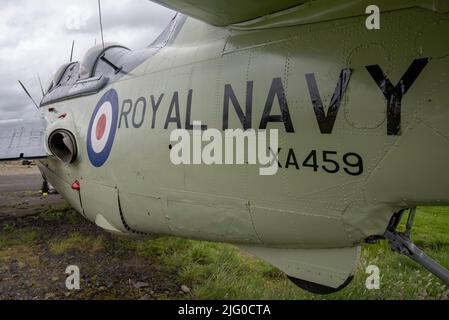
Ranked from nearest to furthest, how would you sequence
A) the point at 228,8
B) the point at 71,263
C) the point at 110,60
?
the point at 228,8
the point at 110,60
the point at 71,263

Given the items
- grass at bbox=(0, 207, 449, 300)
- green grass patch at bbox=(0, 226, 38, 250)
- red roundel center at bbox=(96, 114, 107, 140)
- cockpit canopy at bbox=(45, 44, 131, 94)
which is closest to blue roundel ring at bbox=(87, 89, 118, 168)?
red roundel center at bbox=(96, 114, 107, 140)

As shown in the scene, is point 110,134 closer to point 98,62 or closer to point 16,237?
point 98,62

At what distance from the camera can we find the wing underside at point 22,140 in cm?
A: 686

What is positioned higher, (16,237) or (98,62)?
(98,62)

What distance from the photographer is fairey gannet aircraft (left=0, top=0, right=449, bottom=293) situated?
84.1 inches

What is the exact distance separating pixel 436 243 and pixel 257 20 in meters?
5.83

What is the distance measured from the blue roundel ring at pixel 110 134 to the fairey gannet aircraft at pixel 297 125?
0.12ft

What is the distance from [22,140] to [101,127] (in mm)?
4031

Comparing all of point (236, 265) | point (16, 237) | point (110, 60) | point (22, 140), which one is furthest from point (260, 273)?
point (22, 140)

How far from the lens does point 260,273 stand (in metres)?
5.29

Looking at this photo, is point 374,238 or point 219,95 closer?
point 374,238
